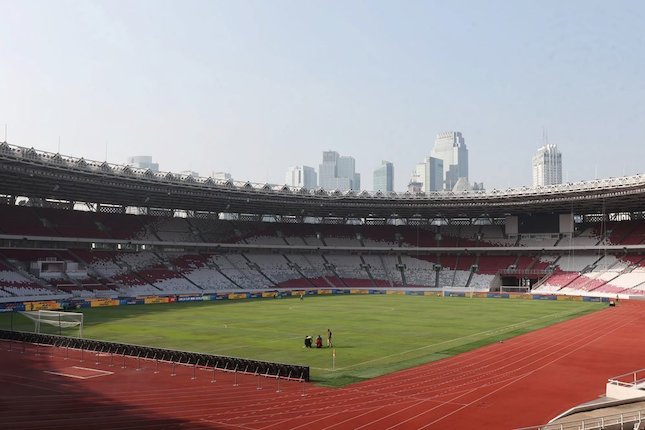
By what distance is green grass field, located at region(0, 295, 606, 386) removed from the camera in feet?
115

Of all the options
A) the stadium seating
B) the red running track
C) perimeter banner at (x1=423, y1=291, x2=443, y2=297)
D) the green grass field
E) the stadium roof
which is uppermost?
the stadium roof

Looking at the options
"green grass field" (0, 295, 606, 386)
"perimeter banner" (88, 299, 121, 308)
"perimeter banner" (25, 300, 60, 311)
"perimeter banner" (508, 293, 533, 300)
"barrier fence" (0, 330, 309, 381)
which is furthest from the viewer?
"perimeter banner" (508, 293, 533, 300)

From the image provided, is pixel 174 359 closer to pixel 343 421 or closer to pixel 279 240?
pixel 343 421

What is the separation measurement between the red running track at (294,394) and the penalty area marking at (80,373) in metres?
0.05

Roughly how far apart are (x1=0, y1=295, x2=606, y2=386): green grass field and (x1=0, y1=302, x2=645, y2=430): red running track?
2951mm

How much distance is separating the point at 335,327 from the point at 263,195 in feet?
126

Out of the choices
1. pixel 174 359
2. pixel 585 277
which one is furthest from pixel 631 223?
pixel 174 359

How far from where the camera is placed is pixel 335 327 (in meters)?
48.8

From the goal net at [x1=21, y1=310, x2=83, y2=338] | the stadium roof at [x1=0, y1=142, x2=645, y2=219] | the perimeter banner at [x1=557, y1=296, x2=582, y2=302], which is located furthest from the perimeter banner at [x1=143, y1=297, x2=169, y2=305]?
the perimeter banner at [x1=557, y1=296, x2=582, y2=302]

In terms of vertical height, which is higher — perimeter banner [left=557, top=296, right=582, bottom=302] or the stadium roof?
the stadium roof

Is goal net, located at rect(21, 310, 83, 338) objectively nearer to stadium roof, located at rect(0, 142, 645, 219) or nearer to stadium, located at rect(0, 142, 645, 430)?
stadium, located at rect(0, 142, 645, 430)

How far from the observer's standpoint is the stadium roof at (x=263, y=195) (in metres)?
65.4

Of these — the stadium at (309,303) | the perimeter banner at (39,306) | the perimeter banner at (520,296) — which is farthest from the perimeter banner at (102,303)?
the perimeter banner at (520,296)

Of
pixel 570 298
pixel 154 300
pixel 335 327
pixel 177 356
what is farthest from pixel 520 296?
pixel 177 356
